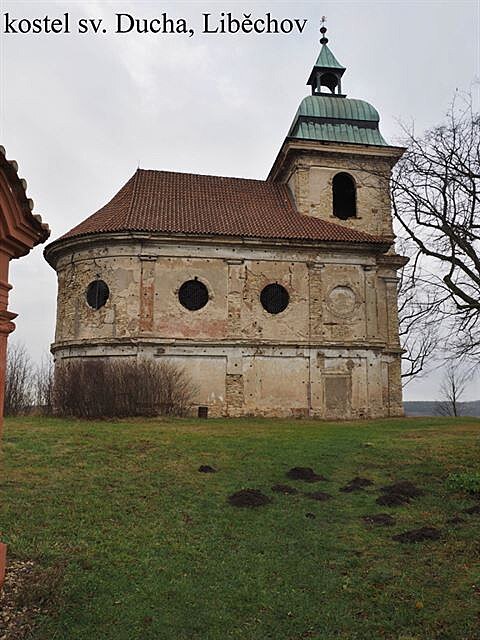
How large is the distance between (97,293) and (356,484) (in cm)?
1500

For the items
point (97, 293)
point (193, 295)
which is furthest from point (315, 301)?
point (97, 293)

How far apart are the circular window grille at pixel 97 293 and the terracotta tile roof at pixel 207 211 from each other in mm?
1990

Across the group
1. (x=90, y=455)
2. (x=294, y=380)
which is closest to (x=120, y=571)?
(x=90, y=455)

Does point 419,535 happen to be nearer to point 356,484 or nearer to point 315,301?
point 356,484

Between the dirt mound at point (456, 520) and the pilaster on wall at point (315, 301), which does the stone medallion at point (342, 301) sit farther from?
the dirt mound at point (456, 520)

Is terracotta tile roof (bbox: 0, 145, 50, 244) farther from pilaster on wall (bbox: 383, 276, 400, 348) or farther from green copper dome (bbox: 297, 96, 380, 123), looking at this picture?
green copper dome (bbox: 297, 96, 380, 123)

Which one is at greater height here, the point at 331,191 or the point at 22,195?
the point at 331,191

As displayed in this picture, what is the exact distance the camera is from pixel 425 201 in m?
14.5

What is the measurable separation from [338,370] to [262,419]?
3870mm

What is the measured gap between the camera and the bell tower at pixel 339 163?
26062 mm

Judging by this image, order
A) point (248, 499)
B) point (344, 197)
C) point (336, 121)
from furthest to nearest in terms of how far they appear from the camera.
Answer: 1. point (336, 121)
2. point (344, 197)
3. point (248, 499)

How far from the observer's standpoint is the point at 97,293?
22.6 metres

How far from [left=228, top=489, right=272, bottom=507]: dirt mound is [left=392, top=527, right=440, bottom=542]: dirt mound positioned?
2.13 meters

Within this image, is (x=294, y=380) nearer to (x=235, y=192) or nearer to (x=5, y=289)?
(x=235, y=192)
